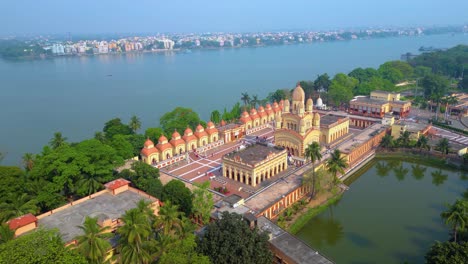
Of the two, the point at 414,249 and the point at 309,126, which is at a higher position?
the point at 309,126

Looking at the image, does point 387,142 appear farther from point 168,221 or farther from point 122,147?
point 168,221

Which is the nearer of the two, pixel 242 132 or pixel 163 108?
pixel 242 132

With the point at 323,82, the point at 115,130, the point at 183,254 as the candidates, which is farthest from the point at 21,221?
the point at 323,82

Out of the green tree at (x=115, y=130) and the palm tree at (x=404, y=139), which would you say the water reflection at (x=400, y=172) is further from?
the green tree at (x=115, y=130)

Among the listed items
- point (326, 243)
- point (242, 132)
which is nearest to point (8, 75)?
point (242, 132)

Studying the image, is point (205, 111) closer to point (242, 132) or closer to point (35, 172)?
point (242, 132)

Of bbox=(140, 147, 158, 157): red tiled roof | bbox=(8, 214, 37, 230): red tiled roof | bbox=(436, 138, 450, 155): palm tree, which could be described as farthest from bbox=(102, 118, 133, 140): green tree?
bbox=(436, 138, 450, 155): palm tree
